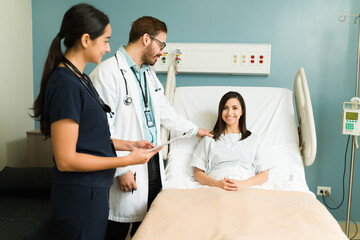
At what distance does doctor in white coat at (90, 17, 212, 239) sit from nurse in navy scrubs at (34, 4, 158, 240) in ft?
1.29

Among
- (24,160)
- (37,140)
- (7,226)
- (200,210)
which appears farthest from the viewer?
(24,160)

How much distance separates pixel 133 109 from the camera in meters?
1.70

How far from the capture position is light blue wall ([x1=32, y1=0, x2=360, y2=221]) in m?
2.62

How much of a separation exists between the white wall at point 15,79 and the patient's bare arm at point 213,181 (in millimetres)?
1708

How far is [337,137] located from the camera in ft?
8.82

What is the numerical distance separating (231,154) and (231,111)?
0.30 m

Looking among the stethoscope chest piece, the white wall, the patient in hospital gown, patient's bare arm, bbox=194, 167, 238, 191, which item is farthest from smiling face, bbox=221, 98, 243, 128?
the white wall

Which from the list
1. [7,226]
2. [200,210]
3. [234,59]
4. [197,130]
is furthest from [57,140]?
[234,59]

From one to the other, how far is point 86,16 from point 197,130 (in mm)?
1192

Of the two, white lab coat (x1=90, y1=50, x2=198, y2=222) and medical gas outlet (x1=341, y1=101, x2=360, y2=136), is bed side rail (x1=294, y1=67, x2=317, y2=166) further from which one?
white lab coat (x1=90, y1=50, x2=198, y2=222)

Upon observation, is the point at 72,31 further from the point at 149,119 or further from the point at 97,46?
the point at 149,119

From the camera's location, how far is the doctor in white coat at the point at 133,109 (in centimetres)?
167

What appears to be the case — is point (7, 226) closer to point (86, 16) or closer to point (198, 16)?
point (86, 16)

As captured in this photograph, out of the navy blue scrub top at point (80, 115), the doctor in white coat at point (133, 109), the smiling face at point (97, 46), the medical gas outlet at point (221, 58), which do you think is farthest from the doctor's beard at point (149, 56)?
the medical gas outlet at point (221, 58)
